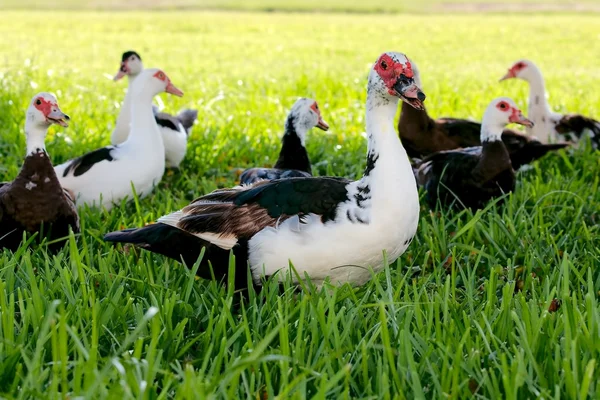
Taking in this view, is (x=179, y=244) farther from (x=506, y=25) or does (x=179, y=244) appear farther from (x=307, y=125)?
(x=506, y=25)

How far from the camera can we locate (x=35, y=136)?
4359 millimetres

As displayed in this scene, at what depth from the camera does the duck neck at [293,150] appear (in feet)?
17.2

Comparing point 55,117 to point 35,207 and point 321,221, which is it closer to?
point 35,207

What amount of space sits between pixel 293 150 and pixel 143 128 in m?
1.05

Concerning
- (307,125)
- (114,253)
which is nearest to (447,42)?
(307,125)

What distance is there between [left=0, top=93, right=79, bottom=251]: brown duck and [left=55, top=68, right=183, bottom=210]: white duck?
66cm

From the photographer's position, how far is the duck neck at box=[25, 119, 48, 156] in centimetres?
431

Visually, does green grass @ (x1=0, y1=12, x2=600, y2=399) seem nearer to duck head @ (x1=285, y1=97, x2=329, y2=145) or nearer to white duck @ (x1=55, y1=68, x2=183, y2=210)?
white duck @ (x1=55, y1=68, x2=183, y2=210)

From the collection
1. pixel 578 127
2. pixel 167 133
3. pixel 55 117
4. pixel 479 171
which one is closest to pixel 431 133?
pixel 578 127

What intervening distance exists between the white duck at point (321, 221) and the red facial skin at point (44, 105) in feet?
3.81

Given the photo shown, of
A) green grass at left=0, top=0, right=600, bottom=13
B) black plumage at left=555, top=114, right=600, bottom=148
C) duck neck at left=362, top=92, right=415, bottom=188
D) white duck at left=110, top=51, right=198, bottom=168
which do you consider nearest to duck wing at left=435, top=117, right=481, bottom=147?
black plumage at left=555, top=114, right=600, bottom=148

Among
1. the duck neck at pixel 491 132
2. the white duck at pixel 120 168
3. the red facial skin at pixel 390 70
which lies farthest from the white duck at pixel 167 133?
the red facial skin at pixel 390 70

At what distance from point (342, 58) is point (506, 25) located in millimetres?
11878

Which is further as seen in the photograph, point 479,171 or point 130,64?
point 130,64
